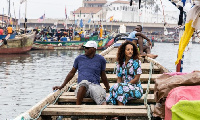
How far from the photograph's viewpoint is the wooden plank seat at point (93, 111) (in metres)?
4.30

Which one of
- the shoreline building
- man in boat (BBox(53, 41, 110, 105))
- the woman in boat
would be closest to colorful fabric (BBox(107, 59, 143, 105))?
the woman in boat

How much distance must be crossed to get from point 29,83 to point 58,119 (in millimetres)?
10246

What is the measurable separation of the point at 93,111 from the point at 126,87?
768mm

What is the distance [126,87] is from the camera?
4.88 metres

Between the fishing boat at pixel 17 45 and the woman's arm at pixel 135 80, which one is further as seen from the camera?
the fishing boat at pixel 17 45

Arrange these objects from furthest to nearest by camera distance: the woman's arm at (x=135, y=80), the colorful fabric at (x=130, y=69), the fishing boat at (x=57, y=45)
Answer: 1. the fishing boat at (x=57, y=45)
2. the colorful fabric at (x=130, y=69)
3. the woman's arm at (x=135, y=80)

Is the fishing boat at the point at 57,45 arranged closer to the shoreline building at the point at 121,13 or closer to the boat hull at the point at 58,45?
the boat hull at the point at 58,45

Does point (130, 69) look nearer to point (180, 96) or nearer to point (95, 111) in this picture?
point (95, 111)

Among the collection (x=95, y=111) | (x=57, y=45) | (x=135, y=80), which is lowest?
(x=57, y=45)

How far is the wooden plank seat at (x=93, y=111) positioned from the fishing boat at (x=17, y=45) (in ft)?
81.8

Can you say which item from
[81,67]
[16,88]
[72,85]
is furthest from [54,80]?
[81,67]

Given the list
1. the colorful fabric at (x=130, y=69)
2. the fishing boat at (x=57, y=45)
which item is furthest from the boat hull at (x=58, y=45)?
the colorful fabric at (x=130, y=69)

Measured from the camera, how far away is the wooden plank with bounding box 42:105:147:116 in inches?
169

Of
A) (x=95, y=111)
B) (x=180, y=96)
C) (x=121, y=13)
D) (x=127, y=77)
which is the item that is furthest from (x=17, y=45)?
(x=121, y=13)
